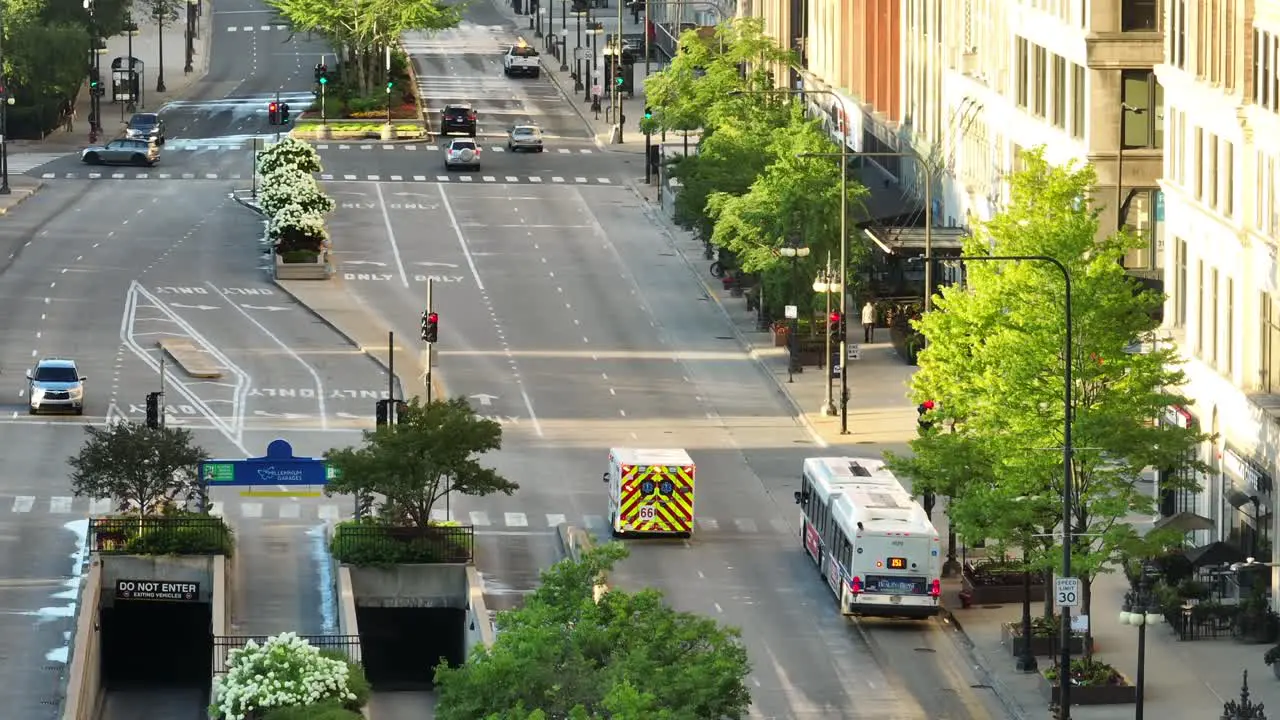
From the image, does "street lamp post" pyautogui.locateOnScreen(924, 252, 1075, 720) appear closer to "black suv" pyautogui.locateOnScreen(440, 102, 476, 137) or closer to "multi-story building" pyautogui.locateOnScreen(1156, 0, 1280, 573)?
"multi-story building" pyautogui.locateOnScreen(1156, 0, 1280, 573)

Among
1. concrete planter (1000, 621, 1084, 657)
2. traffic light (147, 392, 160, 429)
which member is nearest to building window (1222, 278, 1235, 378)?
concrete planter (1000, 621, 1084, 657)

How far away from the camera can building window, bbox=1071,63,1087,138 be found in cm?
9812

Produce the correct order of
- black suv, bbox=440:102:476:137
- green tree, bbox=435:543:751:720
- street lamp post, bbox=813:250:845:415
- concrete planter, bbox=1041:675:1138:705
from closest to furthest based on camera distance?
green tree, bbox=435:543:751:720 < concrete planter, bbox=1041:675:1138:705 < street lamp post, bbox=813:250:845:415 < black suv, bbox=440:102:476:137

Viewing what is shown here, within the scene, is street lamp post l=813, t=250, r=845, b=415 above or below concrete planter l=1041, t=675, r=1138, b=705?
above

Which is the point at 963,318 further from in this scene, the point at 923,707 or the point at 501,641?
the point at 501,641

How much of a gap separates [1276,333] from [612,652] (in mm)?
26353

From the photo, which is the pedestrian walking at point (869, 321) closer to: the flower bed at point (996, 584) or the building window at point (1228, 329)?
the building window at point (1228, 329)

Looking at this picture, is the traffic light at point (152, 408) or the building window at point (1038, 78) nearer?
→ the traffic light at point (152, 408)

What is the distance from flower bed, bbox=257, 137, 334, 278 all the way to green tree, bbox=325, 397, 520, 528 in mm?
46512

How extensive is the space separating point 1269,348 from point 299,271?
57.0 meters

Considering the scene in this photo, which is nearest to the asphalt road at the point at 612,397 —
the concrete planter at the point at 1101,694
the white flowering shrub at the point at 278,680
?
the concrete planter at the point at 1101,694

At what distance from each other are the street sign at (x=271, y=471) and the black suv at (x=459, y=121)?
8764 cm

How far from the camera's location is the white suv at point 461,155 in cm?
15300

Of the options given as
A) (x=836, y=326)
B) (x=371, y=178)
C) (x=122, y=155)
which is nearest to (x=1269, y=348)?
(x=836, y=326)
